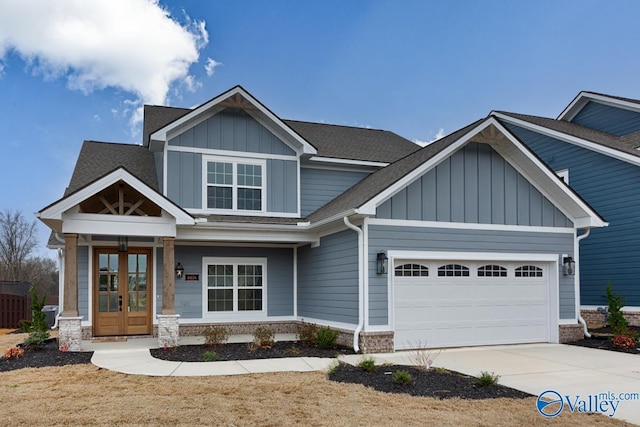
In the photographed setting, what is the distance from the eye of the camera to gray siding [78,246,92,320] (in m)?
13.5

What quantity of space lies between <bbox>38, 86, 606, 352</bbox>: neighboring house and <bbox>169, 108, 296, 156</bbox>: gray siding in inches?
1.4

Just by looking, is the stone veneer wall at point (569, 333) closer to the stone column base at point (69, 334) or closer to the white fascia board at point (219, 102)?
the white fascia board at point (219, 102)

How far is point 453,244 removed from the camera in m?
12.3

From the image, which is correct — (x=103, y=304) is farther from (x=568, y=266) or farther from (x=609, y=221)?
(x=609, y=221)

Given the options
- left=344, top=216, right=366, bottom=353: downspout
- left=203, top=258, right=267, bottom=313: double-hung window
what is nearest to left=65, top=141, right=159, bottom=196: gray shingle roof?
left=203, top=258, right=267, bottom=313: double-hung window

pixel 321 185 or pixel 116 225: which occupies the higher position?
pixel 321 185

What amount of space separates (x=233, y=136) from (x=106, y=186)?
414cm

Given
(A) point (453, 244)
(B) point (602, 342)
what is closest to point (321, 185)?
(A) point (453, 244)

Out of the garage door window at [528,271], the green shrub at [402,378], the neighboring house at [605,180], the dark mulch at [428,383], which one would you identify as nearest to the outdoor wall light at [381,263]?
the dark mulch at [428,383]

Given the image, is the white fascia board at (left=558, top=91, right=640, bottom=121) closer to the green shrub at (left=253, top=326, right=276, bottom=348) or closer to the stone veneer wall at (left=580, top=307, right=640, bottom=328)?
the stone veneer wall at (left=580, top=307, right=640, bottom=328)

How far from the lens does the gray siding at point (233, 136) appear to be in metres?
14.3

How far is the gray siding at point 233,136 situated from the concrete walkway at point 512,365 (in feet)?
17.3

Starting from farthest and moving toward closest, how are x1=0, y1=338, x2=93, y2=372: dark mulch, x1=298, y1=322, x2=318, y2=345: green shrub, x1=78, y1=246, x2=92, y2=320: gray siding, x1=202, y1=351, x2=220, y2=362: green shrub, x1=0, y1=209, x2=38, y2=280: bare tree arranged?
1. x1=0, y1=209, x2=38, y2=280: bare tree
2. x1=78, y1=246, x2=92, y2=320: gray siding
3. x1=298, y1=322, x2=318, y2=345: green shrub
4. x1=202, y1=351, x2=220, y2=362: green shrub
5. x1=0, y1=338, x2=93, y2=372: dark mulch

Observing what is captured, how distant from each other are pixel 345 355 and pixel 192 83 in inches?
538
